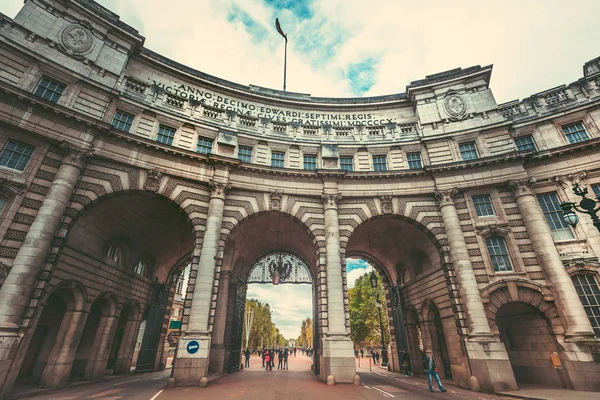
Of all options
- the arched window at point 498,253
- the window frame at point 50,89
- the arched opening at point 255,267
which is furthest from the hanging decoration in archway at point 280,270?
the window frame at point 50,89

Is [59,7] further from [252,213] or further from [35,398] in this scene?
[35,398]

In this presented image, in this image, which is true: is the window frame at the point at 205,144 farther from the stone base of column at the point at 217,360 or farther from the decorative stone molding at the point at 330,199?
the stone base of column at the point at 217,360

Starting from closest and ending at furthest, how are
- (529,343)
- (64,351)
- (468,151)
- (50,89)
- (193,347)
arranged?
(193,347), (64,351), (529,343), (50,89), (468,151)

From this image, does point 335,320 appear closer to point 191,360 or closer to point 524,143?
point 191,360

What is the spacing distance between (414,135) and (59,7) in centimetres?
2648

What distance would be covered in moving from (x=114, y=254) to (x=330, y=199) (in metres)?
16.4

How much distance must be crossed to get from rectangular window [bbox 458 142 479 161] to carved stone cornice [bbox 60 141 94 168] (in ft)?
82.1

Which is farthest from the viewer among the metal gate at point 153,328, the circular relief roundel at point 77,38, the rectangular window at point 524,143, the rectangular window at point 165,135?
the metal gate at point 153,328

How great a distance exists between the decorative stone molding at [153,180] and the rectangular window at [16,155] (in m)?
5.72

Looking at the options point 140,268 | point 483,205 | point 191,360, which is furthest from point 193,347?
point 483,205

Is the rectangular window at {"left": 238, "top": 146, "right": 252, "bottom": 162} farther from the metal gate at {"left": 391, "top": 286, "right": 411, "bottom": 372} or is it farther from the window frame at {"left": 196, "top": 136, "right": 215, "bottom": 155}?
the metal gate at {"left": 391, "top": 286, "right": 411, "bottom": 372}

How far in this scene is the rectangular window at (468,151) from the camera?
2052 cm

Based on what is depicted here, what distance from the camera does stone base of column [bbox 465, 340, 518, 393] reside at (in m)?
13.8

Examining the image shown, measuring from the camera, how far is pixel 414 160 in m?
21.9
